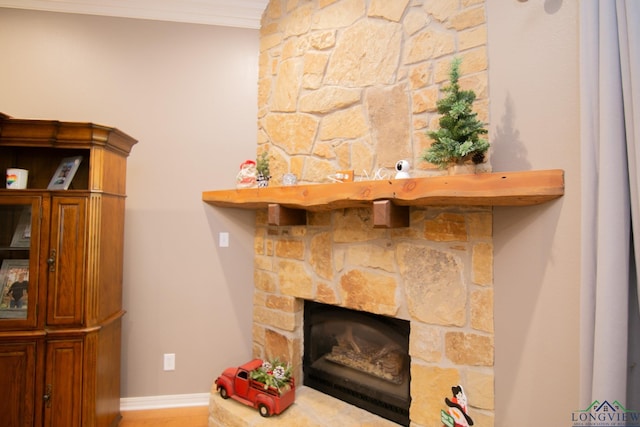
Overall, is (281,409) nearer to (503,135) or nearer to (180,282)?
(180,282)

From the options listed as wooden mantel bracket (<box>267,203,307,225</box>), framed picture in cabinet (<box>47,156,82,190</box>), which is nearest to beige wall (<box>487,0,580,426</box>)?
wooden mantel bracket (<box>267,203,307,225</box>)

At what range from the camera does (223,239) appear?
2463 millimetres

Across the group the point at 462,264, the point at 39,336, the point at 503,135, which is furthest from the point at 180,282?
the point at 503,135

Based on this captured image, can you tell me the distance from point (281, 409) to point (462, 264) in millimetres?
1409

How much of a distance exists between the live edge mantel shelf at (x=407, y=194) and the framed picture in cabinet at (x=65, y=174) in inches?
→ 40.6

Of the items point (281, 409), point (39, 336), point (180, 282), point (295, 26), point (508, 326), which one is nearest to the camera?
point (508, 326)

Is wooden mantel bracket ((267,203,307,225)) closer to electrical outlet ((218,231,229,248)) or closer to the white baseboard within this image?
electrical outlet ((218,231,229,248))

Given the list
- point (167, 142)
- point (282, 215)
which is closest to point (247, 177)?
point (282, 215)

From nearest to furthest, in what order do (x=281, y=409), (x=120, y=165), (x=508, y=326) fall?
(x=508, y=326)
(x=281, y=409)
(x=120, y=165)

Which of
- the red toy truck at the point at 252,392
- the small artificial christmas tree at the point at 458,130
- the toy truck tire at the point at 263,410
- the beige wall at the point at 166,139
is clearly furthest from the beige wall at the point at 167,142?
the small artificial christmas tree at the point at 458,130

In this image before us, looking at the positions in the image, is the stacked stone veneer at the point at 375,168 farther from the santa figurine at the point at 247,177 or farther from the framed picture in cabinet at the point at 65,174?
the framed picture in cabinet at the point at 65,174

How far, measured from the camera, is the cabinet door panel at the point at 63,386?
178cm

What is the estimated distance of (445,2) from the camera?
1.58 m

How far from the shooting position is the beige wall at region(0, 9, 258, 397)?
7.51 ft
